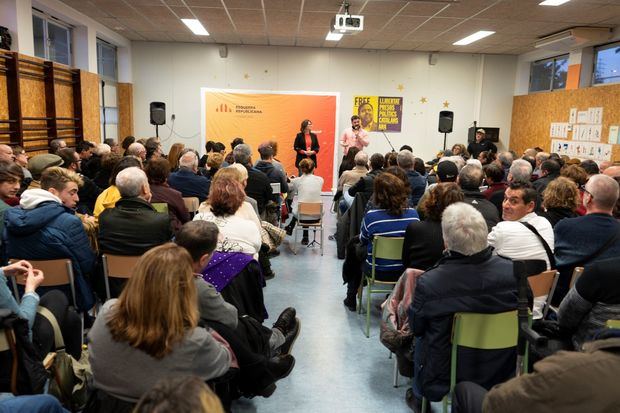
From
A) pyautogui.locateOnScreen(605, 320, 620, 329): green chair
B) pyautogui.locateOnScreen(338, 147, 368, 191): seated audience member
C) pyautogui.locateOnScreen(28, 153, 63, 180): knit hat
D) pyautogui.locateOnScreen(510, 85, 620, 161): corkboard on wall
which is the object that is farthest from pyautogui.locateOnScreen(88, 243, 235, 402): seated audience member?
pyautogui.locateOnScreen(510, 85, 620, 161): corkboard on wall

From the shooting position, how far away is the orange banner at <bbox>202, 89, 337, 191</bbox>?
431 inches

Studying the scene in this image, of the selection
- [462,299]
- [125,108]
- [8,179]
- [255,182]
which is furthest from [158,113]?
[462,299]

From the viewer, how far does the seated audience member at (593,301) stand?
2.04m

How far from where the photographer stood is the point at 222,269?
8.22 ft

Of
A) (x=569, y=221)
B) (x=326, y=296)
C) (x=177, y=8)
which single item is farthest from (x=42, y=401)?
(x=177, y=8)

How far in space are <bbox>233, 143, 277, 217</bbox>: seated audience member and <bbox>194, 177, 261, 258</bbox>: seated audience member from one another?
2242 millimetres

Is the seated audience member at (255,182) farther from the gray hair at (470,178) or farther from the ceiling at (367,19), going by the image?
the ceiling at (367,19)

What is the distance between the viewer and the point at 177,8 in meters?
7.41

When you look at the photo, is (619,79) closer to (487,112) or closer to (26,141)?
(487,112)

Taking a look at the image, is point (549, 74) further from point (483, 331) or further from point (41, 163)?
point (41, 163)

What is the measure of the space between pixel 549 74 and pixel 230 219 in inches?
404

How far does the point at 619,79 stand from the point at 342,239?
6.35 metres

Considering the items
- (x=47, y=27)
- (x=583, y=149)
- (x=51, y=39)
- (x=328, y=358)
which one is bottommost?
(x=328, y=358)

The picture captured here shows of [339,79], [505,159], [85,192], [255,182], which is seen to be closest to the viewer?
[85,192]
